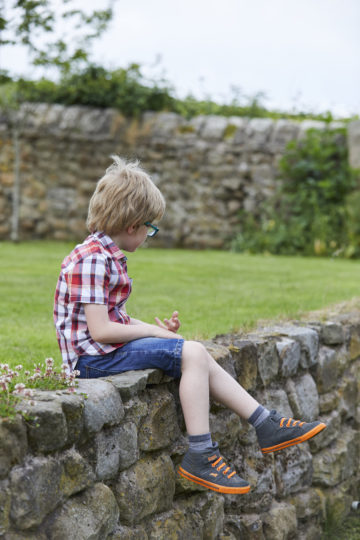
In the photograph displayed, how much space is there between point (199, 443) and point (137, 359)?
374 mm

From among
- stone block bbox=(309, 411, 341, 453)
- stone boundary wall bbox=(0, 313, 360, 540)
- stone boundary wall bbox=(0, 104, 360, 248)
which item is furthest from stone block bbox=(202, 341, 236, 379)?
stone boundary wall bbox=(0, 104, 360, 248)

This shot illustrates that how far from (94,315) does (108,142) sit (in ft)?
24.9

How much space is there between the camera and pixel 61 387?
2.11 meters

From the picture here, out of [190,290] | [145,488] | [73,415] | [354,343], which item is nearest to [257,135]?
[190,290]

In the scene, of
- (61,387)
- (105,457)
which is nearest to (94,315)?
(61,387)

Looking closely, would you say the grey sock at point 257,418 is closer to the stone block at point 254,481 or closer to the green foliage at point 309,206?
the stone block at point 254,481

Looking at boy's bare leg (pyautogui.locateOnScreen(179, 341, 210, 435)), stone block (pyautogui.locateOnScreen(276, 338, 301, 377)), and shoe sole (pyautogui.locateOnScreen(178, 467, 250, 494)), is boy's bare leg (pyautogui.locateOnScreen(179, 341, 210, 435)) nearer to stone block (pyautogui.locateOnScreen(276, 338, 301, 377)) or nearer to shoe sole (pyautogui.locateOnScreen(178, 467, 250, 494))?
shoe sole (pyautogui.locateOnScreen(178, 467, 250, 494))

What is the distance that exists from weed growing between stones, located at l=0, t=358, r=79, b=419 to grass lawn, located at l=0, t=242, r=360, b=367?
2.79 ft

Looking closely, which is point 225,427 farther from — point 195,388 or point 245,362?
point 195,388

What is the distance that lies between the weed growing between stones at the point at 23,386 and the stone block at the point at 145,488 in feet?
1.30

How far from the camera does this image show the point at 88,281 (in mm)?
2346

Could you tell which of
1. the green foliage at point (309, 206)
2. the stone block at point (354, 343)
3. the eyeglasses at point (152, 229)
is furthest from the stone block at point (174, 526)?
the green foliage at point (309, 206)

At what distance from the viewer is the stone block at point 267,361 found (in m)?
3.21

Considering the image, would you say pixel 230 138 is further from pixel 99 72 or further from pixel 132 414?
pixel 132 414
